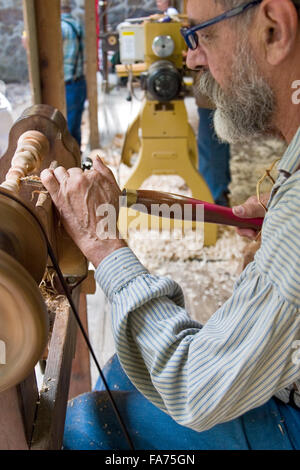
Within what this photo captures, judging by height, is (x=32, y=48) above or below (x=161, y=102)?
above

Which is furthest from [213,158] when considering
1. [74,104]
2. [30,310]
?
[30,310]

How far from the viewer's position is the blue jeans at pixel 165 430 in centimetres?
93

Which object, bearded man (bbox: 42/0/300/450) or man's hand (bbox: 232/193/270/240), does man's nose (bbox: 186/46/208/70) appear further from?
man's hand (bbox: 232/193/270/240)

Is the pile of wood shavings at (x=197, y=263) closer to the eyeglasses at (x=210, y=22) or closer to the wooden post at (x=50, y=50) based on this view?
the wooden post at (x=50, y=50)

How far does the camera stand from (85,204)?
2.81 ft

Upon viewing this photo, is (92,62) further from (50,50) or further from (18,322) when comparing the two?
(18,322)

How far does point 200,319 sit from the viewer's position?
2.14 metres

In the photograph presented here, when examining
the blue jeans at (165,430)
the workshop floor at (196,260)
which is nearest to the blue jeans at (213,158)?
the workshop floor at (196,260)

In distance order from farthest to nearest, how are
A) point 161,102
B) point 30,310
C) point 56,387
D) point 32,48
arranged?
point 161,102, point 32,48, point 56,387, point 30,310

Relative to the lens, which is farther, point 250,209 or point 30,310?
point 250,209

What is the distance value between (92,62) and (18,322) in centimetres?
370
